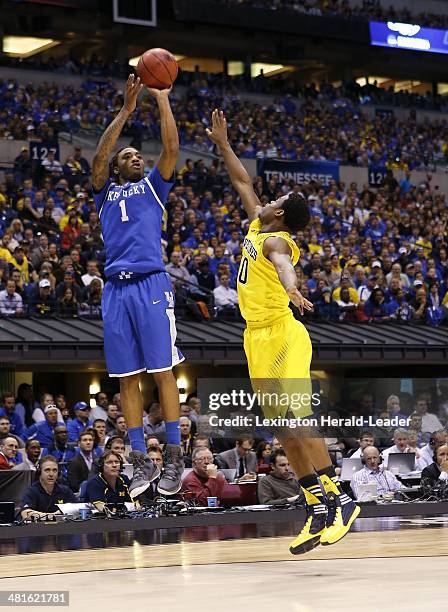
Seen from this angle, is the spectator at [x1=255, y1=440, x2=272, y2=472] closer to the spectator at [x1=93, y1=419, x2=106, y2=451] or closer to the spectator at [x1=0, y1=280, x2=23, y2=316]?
the spectator at [x1=93, y1=419, x2=106, y2=451]

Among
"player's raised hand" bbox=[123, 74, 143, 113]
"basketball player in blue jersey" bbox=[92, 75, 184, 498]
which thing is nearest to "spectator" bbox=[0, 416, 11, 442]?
"basketball player in blue jersey" bbox=[92, 75, 184, 498]

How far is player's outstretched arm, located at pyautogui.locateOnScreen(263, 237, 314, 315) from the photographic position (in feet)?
24.8

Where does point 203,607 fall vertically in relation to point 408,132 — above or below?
below

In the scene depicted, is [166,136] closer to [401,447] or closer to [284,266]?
[284,266]

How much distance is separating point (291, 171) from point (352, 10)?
13.3 m

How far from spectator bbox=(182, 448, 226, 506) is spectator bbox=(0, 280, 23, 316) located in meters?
6.10

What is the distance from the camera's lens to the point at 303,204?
865 centimetres

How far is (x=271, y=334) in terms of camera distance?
8.69m

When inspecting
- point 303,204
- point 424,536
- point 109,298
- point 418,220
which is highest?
point 418,220

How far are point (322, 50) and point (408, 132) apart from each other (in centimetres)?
598

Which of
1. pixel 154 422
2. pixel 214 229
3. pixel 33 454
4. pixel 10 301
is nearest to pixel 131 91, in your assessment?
pixel 33 454

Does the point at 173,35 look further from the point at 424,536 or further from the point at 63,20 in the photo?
the point at 424,536

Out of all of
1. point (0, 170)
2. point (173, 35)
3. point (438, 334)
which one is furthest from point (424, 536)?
point (173, 35)

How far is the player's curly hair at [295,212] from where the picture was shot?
28.3 feet
